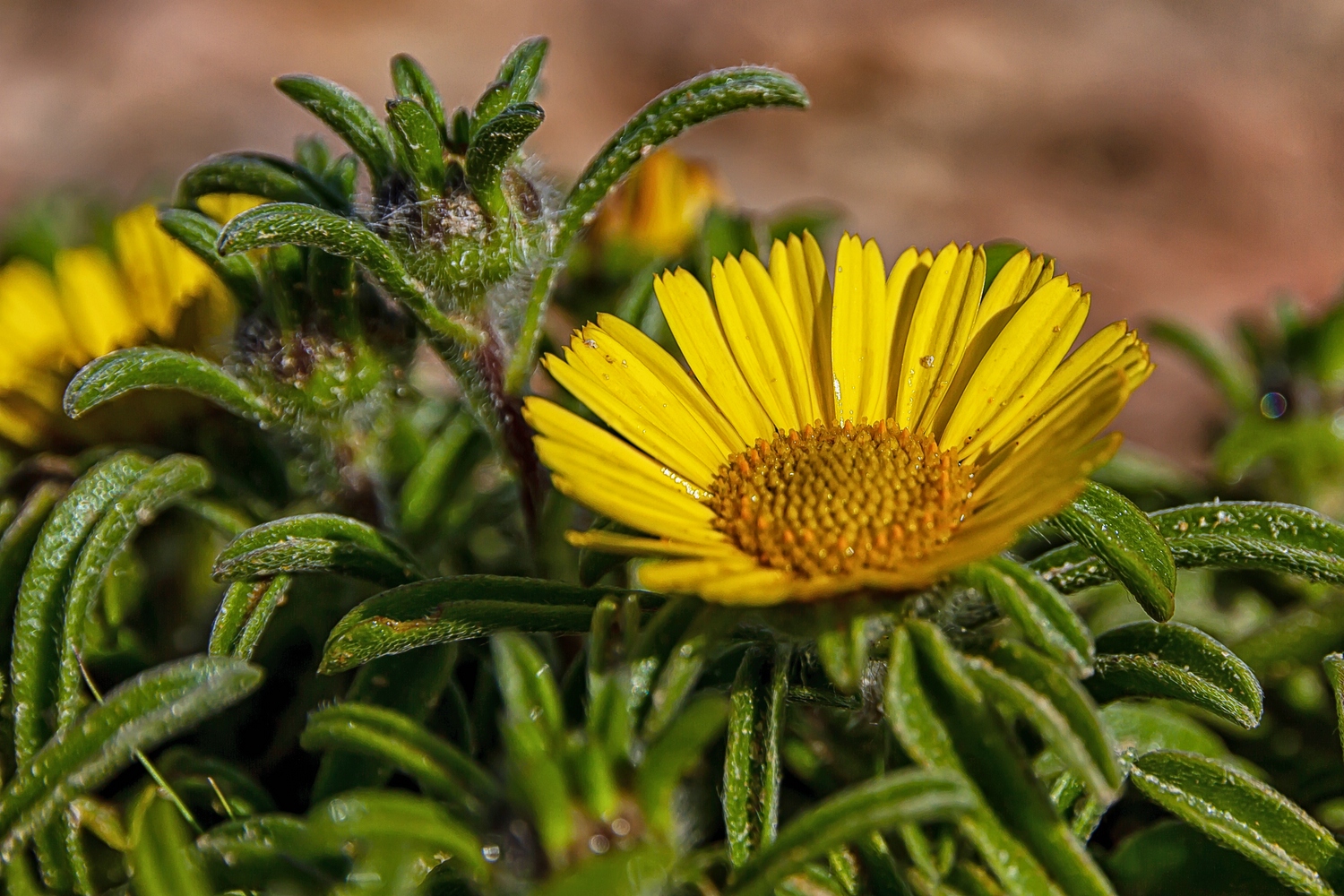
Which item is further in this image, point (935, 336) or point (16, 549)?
point (16, 549)

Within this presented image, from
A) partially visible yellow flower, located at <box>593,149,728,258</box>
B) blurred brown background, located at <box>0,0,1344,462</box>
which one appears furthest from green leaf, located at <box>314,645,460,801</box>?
blurred brown background, located at <box>0,0,1344,462</box>

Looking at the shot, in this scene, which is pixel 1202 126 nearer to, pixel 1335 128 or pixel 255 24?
→ pixel 1335 128

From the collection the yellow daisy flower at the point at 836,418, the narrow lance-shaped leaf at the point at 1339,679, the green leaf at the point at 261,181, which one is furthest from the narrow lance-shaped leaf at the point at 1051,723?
the green leaf at the point at 261,181

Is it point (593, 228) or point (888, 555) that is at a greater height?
point (593, 228)

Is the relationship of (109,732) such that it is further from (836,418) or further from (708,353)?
(836,418)

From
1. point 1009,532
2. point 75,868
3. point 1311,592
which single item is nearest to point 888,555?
point 1009,532

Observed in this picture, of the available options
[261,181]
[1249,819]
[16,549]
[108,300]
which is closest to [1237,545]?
[1249,819]
